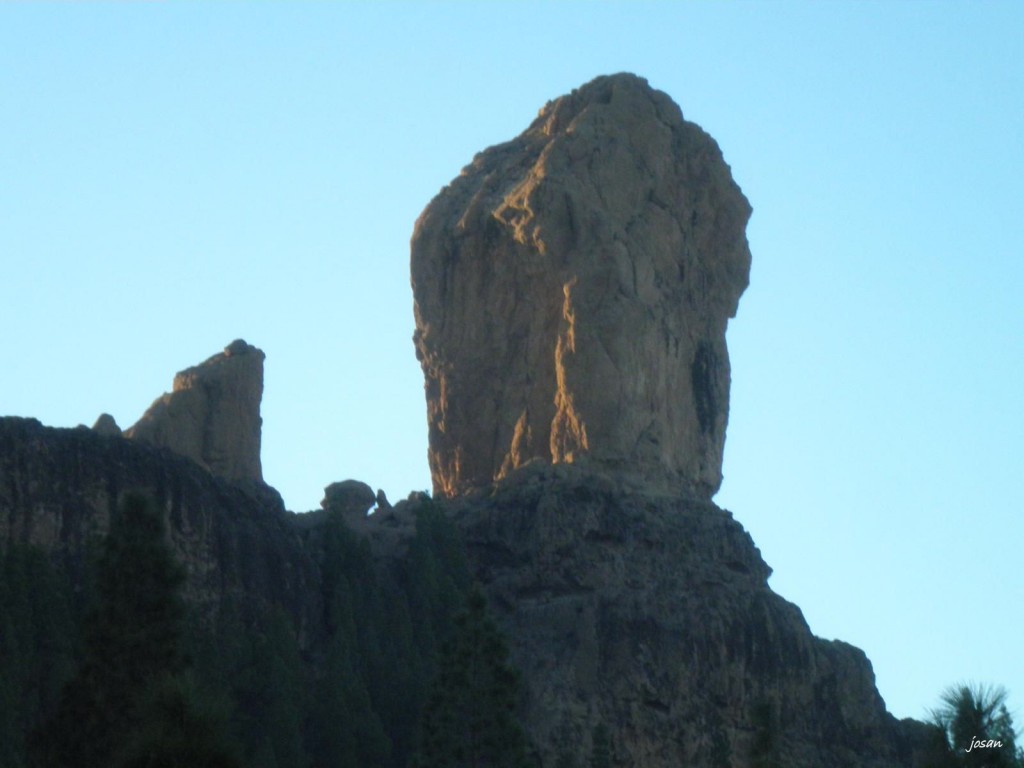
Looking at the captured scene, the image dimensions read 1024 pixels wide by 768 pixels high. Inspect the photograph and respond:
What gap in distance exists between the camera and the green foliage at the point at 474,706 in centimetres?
7962

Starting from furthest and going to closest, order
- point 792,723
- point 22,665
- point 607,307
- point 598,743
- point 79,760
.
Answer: point 607,307 < point 792,723 < point 598,743 < point 22,665 < point 79,760

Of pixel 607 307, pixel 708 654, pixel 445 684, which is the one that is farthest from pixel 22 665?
pixel 607 307

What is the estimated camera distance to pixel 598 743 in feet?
282

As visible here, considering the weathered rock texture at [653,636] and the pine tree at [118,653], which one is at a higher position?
the weathered rock texture at [653,636]

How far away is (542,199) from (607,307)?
16.8 ft

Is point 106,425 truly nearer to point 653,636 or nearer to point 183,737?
point 653,636

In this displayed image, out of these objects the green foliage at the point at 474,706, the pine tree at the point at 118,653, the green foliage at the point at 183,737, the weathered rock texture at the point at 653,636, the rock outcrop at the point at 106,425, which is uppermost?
the rock outcrop at the point at 106,425

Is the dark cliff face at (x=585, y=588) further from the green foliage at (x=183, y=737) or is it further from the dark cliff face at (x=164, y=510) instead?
the green foliage at (x=183, y=737)

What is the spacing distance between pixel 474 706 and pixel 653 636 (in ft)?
69.6

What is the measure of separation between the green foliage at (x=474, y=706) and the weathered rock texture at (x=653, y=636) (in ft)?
48.7

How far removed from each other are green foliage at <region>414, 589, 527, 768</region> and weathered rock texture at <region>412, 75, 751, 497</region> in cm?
2820

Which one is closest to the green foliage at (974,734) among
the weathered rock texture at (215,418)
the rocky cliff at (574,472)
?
the rocky cliff at (574,472)

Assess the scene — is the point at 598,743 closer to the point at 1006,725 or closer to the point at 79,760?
the point at 79,760

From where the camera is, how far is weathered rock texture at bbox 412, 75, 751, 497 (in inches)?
4363
